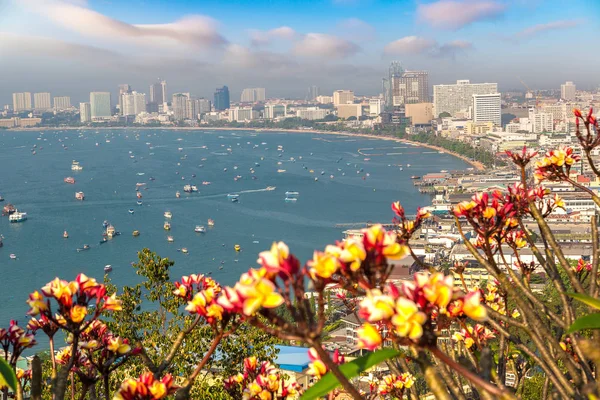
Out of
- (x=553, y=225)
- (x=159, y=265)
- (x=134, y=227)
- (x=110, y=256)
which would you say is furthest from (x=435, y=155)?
(x=159, y=265)

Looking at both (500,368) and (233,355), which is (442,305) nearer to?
(500,368)

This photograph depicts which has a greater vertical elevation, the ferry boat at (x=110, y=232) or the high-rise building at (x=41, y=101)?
the high-rise building at (x=41, y=101)

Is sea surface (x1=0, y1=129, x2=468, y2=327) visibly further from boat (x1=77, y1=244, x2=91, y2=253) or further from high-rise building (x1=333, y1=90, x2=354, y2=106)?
high-rise building (x1=333, y1=90, x2=354, y2=106)

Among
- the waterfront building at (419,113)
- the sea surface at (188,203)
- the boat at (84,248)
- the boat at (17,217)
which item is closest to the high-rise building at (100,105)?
the waterfront building at (419,113)

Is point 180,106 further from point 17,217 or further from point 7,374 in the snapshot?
point 7,374

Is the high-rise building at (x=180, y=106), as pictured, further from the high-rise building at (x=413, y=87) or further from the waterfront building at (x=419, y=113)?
the waterfront building at (x=419, y=113)

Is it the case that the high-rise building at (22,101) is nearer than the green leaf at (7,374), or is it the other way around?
the green leaf at (7,374)
